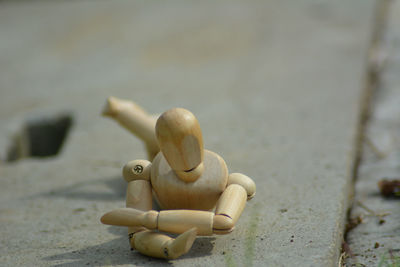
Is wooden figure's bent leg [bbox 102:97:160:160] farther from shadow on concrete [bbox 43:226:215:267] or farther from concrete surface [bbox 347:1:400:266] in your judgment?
concrete surface [bbox 347:1:400:266]

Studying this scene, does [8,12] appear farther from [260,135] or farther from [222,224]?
[222,224]

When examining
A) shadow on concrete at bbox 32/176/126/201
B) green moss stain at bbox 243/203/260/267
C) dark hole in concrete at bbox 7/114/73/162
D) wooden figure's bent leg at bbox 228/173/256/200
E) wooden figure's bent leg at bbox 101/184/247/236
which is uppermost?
wooden figure's bent leg at bbox 228/173/256/200

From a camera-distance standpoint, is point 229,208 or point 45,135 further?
point 45,135

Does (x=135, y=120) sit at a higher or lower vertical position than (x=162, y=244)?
higher

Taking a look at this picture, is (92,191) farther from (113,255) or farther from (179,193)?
(179,193)

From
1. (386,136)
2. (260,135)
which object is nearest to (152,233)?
(260,135)

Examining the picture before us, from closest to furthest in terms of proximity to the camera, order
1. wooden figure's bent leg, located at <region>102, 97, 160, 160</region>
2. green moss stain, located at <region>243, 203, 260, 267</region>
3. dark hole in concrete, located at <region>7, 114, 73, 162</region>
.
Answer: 1. green moss stain, located at <region>243, 203, 260, 267</region>
2. wooden figure's bent leg, located at <region>102, 97, 160, 160</region>
3. dark hole in concrete, located at <region>7, 114, 73, 162</region>

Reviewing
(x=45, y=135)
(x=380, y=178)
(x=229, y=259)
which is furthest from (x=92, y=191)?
(x=380, y=178)

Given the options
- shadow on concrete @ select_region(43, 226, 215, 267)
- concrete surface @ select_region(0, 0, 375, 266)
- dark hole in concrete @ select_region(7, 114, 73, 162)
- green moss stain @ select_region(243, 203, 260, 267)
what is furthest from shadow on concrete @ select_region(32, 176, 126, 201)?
dark hole in concrete @ select_region(7, 114, 73, 162)

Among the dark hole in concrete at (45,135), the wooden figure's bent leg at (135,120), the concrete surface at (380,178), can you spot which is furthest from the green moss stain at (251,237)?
the dark hole in concrete at (45,135)
